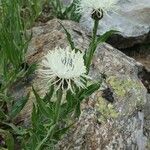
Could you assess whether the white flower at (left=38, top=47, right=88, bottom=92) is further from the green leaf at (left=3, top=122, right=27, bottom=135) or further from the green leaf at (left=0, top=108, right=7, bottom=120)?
the green leaf at (left=0, top=108, right=7, bottom=120)

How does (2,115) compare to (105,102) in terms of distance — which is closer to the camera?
(2,115)

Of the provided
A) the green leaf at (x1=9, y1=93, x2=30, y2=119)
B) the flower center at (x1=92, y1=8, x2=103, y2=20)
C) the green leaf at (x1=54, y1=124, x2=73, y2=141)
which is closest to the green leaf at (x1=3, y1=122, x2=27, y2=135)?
the green leaf at (x1=9, y1=93, x2=30, y2=119)

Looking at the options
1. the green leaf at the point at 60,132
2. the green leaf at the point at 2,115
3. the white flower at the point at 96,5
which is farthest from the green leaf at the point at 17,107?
the white flower at the point at 96,5

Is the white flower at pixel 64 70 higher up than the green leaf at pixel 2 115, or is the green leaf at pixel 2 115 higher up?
the white flower at pixel 64 70

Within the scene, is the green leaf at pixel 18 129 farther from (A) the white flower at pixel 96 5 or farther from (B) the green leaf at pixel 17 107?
(A) the white flower at pixel 96 5

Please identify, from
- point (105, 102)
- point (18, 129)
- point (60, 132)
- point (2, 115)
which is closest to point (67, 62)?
point (60, 132)

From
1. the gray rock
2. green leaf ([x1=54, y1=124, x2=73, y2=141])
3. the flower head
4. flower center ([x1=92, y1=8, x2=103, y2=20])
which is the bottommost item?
the gray rock

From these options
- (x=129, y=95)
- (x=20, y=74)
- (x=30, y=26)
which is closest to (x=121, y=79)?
(x=129, y=95)

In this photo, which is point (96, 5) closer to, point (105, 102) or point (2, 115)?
point (105, 102)

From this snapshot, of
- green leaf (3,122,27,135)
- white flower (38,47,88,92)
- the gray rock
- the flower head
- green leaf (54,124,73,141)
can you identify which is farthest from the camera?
the gray rock
